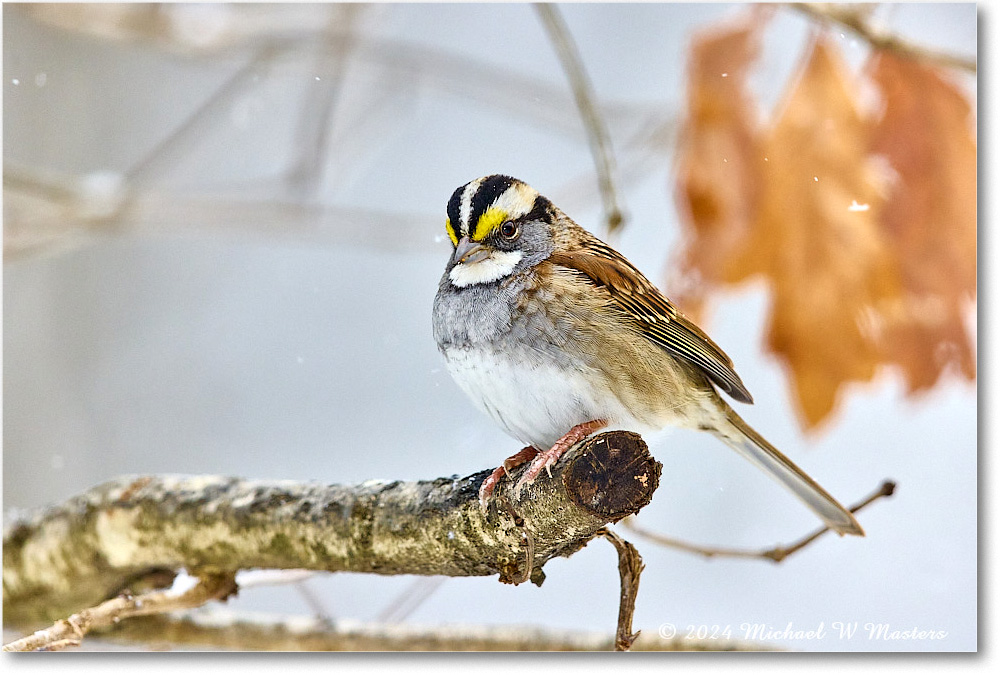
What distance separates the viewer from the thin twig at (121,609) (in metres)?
1.53

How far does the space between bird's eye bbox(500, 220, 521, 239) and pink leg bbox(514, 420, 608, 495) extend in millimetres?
331

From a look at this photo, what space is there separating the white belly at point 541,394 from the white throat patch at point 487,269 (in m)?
0.13

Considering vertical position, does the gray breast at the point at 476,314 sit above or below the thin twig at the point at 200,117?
below

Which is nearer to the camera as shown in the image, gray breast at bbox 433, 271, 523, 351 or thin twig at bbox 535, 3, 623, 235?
gray breast at bbox 433, 271, 523, 351

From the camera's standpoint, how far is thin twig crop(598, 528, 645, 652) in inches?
55.9

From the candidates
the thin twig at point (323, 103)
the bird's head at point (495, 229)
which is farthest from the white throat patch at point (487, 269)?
the thin twig at point (323, 103)

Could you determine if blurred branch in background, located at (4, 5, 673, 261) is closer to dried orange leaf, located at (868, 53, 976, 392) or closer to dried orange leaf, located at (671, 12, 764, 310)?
A: dried orange leaf, located at (671, 12, 764, 310)

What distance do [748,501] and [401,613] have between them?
0.78 meters

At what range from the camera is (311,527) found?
1.53 meters

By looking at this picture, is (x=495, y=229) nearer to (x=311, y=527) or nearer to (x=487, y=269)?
(x=487, y=269)
